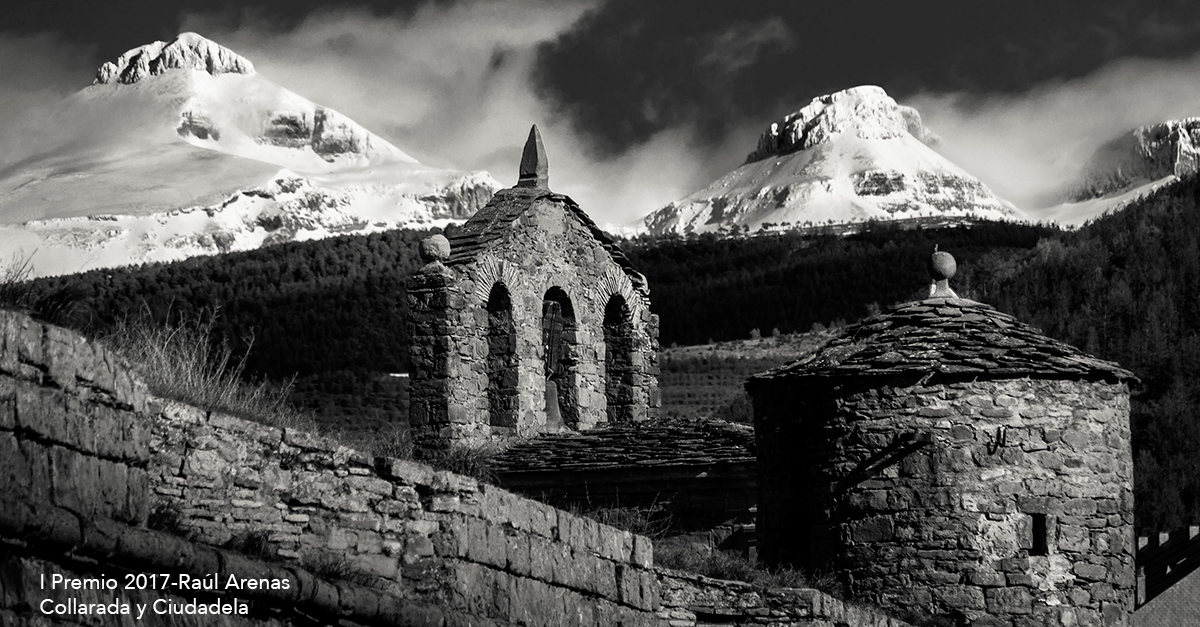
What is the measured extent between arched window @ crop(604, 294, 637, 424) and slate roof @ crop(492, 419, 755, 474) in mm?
1292

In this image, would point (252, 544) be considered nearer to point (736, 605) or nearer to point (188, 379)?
point (188, 379)

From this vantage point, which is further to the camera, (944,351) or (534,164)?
(534,164)

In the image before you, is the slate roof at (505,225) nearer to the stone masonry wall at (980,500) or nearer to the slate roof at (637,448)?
the slate roof at (637,448)

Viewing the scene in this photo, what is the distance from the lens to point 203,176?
368ft

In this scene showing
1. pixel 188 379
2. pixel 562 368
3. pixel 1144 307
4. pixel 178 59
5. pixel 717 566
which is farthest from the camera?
pixel 178 59

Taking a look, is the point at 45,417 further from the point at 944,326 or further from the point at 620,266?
the point at 620,266

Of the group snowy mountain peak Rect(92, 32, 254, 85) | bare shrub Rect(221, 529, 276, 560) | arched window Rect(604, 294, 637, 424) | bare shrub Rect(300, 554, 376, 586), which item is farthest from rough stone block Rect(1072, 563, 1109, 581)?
snowy mountain peak Rect(92, 32, 254, 85)

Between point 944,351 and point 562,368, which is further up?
point 562,368

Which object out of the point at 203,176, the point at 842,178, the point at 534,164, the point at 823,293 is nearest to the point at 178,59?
the point at 203,176

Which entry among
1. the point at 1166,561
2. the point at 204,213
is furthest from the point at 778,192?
the point at 1166,561

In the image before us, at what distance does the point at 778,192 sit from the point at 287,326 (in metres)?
63.3

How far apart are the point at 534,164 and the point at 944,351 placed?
7.50 metres

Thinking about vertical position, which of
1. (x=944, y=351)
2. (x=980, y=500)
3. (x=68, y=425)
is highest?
(x=944, y=351)

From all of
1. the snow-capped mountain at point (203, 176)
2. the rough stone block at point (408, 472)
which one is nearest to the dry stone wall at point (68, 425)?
the rough stone block at point (408, 472)
